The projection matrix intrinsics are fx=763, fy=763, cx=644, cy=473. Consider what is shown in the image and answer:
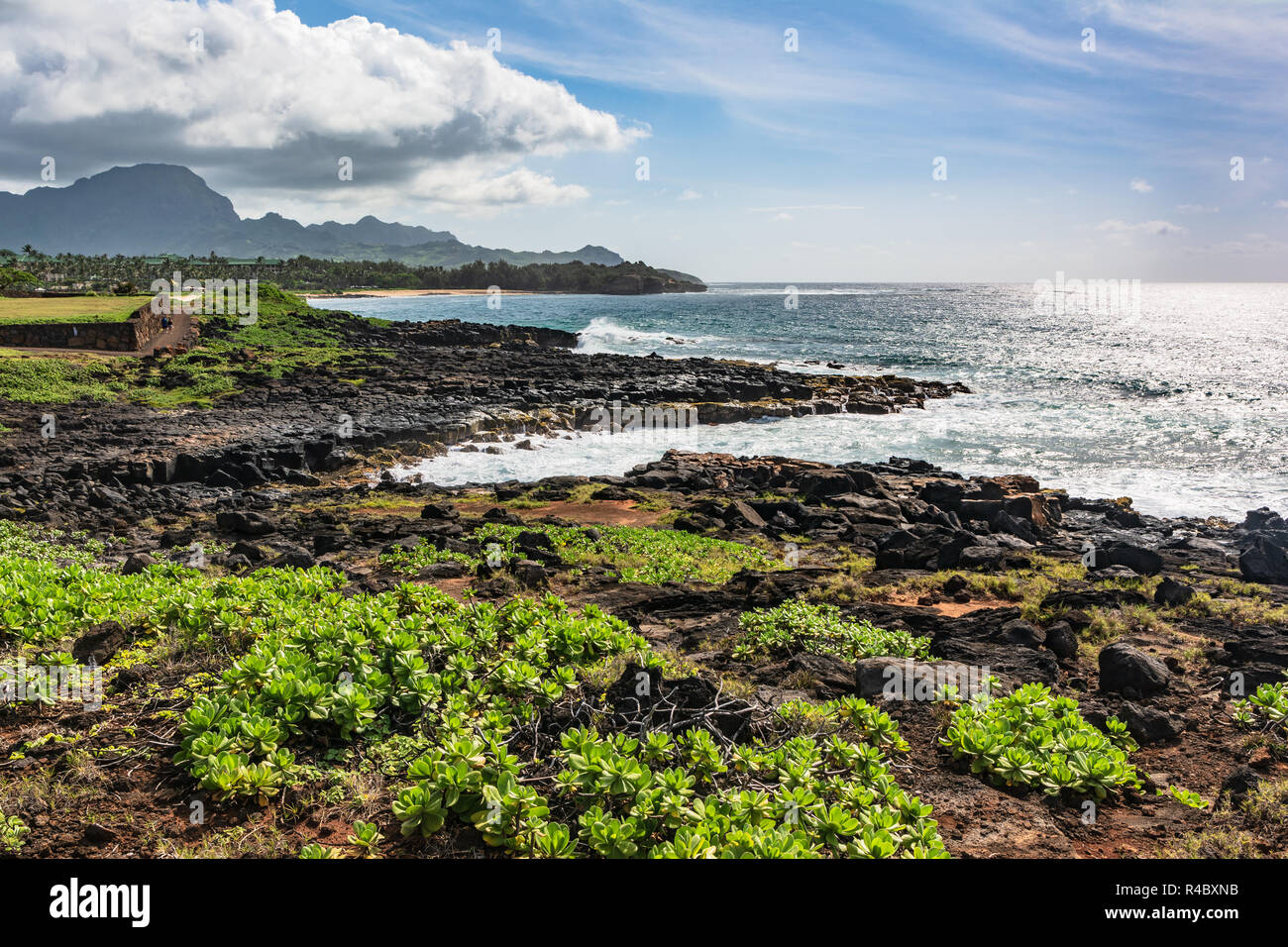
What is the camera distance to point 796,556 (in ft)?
A: 50.9

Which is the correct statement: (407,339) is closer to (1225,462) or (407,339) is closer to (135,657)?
(1225,462)

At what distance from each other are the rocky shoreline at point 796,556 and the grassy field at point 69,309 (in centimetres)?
1081

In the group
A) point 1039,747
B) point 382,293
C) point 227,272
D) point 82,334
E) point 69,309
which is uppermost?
point 382,293

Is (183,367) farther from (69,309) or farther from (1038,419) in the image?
(1038,419)

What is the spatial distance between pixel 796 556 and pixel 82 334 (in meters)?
35.1

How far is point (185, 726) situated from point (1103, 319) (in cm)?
13361

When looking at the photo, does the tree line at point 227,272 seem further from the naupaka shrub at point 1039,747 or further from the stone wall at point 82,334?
the naupaka shrub at point 1039,747

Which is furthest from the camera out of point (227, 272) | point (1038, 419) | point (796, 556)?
point (227, 272)

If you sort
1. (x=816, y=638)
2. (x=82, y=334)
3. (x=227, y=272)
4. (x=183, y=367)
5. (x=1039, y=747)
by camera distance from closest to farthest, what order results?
(x=1039, y=747)
(x=816, y=638)
(x=183, y=367)
(x=82, y=334)
(x=227, y=272)

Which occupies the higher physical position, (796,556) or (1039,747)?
(1039,747)

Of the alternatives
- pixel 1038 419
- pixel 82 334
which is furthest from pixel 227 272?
pixel 1038 419

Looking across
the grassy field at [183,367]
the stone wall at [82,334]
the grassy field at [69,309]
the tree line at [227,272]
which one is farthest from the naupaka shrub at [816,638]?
the tree line at [227,272]

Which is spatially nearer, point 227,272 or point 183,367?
point 183,367

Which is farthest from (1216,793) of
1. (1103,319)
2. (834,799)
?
(1103,319)
